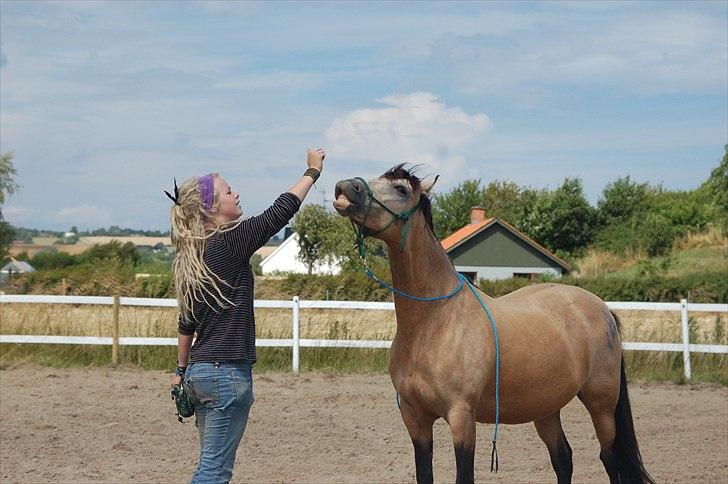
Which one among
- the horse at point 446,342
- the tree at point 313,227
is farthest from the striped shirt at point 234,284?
the tree at point 313,227

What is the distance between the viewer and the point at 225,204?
3664 millimetres

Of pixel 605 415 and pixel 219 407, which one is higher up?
pixel 219 407

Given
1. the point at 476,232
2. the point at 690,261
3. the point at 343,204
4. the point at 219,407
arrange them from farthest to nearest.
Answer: the point at 476,232, the point at 690,261, the point at 343,204, the point at 219,407

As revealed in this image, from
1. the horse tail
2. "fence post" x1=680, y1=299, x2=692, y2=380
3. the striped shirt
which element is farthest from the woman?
"fence post" x1=680, y1=299, x2=692, y2=380

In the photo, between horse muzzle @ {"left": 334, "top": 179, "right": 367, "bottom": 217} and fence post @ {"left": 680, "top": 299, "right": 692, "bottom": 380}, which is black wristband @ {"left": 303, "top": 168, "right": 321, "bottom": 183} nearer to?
horse muzzle @ {"left": 334, "top": 179, "right": 367, "bottom": 217}

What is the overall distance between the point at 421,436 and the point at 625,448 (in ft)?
5.68

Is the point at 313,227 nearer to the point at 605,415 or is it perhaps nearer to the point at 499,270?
the point at 499,270

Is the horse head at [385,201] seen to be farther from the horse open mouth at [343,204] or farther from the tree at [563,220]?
the tree at [563,220]

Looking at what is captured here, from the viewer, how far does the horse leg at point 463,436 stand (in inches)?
164

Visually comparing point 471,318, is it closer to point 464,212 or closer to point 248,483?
point 248,483

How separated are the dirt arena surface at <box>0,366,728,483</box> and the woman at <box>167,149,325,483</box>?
3169mm

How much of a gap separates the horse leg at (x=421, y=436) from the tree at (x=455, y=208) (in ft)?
141

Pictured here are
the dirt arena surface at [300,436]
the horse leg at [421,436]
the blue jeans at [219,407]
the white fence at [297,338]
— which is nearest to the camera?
the blue jeans at [219,407]

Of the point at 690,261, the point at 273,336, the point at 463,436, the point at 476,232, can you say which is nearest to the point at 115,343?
the point at 273,336
